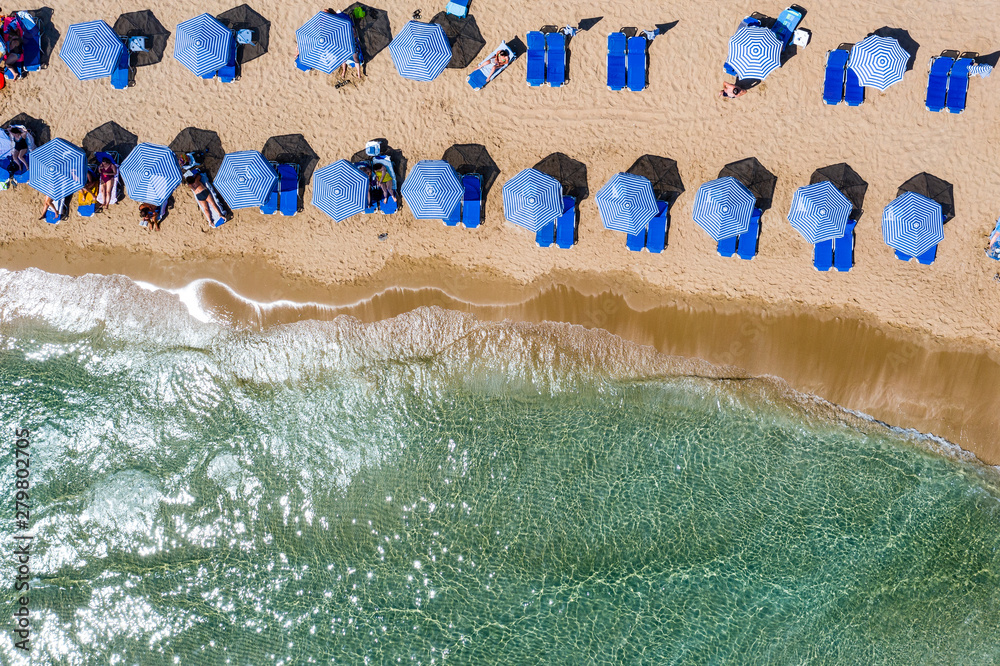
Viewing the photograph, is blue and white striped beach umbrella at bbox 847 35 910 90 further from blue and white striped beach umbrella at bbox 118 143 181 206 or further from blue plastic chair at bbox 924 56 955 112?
blue and white striped beach umbrella at bbox 118 143 181 206

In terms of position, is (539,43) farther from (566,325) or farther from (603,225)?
(566,325)

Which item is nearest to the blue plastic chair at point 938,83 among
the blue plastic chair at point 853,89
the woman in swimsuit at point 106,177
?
the blue plastic chair at point 853,89

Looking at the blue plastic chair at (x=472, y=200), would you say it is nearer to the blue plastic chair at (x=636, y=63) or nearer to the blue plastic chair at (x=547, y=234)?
the blue plastic chair at (x=547, y=234)

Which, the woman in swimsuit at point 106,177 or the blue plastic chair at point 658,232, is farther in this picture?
the woman in swimsuit at point 106,177

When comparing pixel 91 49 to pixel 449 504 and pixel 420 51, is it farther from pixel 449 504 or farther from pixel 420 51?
pixel 449 504

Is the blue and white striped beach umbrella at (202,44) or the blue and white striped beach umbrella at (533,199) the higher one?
the blue and white striped beach umbrella at (202,44)
